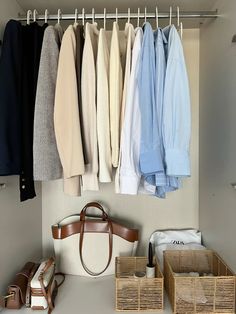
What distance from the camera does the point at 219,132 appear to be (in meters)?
1.34

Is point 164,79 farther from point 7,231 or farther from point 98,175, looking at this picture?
point 7,231

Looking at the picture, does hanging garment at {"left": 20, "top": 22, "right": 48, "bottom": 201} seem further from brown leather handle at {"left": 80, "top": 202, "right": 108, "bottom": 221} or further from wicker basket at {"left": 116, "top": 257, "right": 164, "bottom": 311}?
wicker basket at {"left": 116, "top": 257, "right": 164, "bottom": 311}

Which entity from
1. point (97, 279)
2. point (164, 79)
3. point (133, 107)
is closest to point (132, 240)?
point (97, 279)

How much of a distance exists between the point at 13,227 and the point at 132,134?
0.73m

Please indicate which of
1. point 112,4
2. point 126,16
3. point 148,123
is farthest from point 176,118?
point 112,4

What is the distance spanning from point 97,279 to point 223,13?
1423 millimetres

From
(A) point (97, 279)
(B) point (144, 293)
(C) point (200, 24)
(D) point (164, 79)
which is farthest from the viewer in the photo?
(C) point (200, 24)

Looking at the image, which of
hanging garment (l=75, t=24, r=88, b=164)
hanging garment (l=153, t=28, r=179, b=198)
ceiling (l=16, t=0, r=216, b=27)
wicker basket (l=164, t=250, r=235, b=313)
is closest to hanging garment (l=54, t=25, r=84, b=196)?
hanging garment (l=75, t=24, r=88, b=164)

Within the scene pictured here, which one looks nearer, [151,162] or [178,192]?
[151,162]

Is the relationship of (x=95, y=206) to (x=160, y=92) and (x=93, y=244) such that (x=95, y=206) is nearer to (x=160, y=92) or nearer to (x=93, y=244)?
(x=93, y=244)

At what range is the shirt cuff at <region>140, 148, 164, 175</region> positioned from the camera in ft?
3.38

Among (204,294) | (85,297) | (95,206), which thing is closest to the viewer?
(204,294)

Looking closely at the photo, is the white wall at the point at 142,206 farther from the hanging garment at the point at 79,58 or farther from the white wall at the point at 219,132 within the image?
the hanging garment at the point at 79,58

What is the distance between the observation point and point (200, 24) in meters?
1.61
